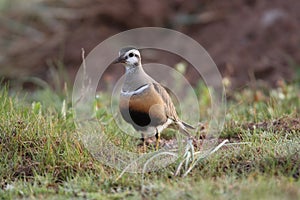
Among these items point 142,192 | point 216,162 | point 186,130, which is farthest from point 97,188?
point 186,130

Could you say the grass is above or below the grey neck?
below

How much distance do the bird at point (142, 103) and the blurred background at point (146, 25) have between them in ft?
11.9

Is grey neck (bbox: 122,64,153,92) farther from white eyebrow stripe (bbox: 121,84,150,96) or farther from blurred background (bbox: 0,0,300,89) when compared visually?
blurred background (bbox: 0,0,300,89)

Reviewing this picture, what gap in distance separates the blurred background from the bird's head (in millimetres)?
3618

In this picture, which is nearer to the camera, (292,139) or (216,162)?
(216,162)

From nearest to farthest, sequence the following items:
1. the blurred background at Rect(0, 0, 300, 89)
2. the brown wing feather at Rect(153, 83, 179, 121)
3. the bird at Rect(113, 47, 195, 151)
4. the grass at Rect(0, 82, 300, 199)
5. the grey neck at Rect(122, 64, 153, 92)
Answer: the grass at Rect(0, 82, 300, 199), the bird at Rect(113, 47, 195, 151), the grey neck at Rect(122, 64, 153, 92), the brown wing feather at Rect(153, 83, 179, 121), the blurred background at Rect(0, 0, 300, 89)

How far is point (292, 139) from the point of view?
183 inches

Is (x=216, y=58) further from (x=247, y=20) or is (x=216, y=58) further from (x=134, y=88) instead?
(x=134, y=88)

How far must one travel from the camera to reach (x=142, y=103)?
4.89 metres

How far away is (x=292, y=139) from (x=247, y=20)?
5.07 meters

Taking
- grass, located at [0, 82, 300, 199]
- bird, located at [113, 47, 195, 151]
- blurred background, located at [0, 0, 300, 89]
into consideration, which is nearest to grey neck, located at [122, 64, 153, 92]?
bird, located at [113, 47, 195, 151]

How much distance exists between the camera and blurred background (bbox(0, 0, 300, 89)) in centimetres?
898

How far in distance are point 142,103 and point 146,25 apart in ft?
17.4

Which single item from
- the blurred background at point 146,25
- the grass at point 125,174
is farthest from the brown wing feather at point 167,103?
the blurred background at point 146,25
